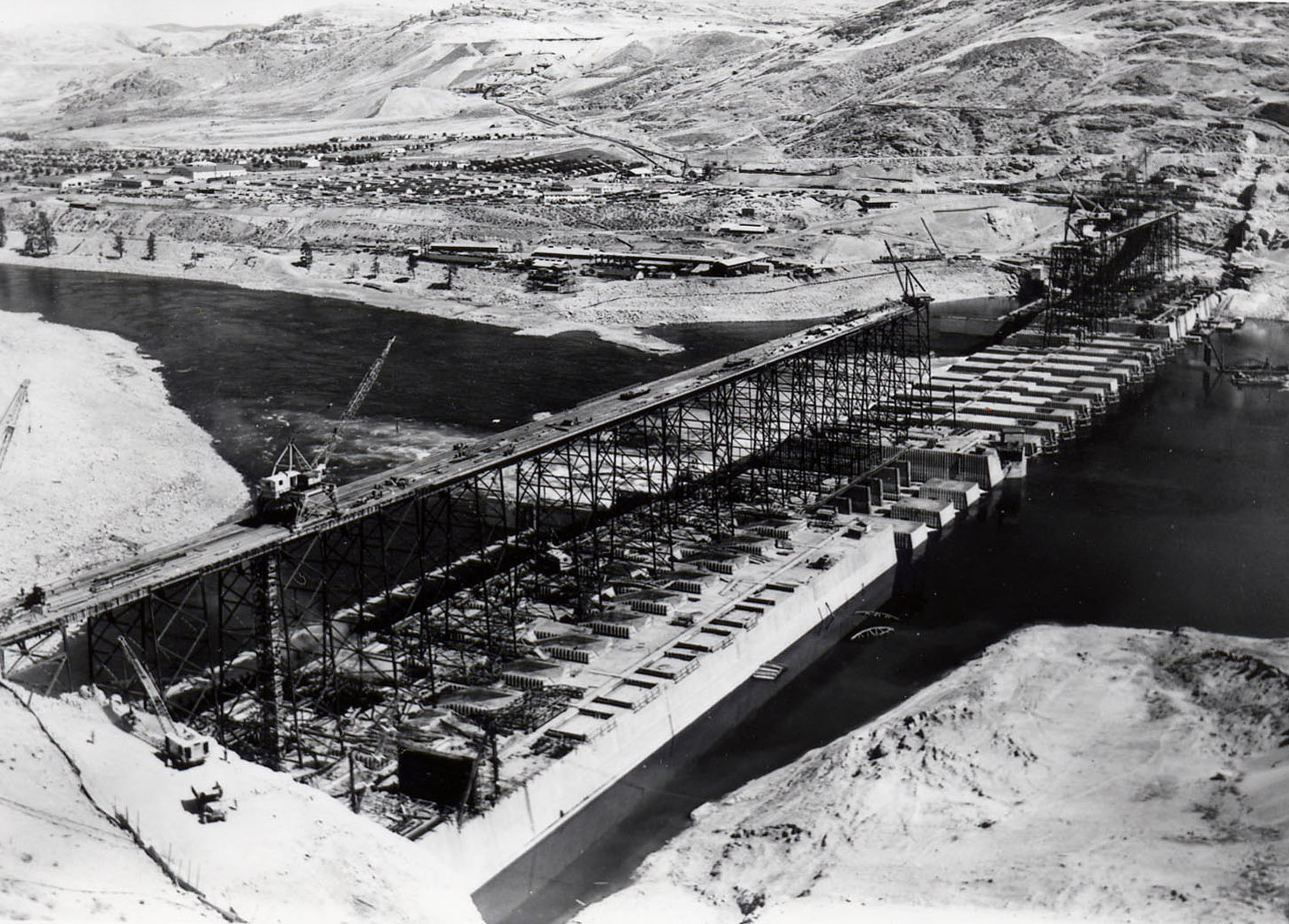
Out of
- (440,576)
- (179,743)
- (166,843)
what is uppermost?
(179,743)

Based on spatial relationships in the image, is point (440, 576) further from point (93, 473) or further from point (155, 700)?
point (155, 700)

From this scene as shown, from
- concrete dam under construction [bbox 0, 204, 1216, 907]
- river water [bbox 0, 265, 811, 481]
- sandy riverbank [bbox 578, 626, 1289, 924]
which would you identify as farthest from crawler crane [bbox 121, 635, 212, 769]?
river water [bbox 0, 265, 811, 481]

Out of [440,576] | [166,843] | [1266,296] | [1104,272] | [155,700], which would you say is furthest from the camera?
[1266,296]

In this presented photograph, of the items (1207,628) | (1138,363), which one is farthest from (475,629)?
(1138,363)

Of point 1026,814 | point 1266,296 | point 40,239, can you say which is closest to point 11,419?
point 1026,814

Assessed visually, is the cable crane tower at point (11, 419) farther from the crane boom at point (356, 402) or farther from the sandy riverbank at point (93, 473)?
the crane boom at point (356, 402)

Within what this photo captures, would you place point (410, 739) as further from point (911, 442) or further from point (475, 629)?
point (911, 442)

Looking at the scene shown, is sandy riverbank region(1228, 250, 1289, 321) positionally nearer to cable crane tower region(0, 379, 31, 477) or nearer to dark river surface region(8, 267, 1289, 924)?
dark river surface region(8, 267, 1289, 924)

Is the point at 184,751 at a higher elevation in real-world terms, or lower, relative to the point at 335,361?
higher
